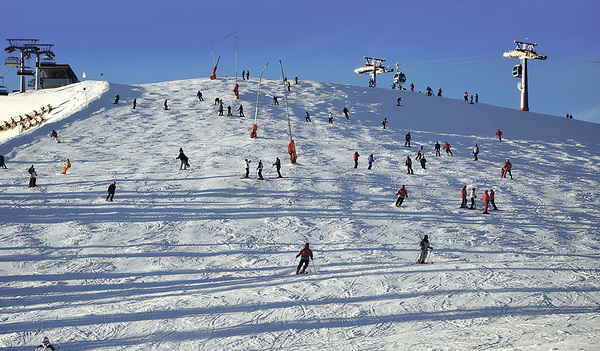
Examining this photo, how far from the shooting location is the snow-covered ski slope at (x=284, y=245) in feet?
35.8

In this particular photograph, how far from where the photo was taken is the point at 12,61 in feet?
239

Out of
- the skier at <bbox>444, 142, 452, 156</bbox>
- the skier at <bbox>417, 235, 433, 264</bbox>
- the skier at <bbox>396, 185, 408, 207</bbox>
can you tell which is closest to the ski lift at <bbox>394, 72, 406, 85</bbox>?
the skier at <bbox>444, 142, 452, 156</bbox>

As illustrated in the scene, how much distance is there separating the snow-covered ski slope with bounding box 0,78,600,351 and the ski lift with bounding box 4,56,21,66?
44.3 meters

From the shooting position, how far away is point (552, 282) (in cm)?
1372

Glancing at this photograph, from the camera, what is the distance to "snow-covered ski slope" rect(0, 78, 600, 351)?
1091 centimetres

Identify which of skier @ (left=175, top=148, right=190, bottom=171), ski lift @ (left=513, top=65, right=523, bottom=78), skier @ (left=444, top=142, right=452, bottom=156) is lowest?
skier @ (left=175, top=148, right=190, bottom=171)

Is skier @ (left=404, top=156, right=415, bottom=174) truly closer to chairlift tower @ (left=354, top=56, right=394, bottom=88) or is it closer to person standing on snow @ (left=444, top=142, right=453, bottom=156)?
person standing on snow @ (left=444, top=142, right=453, bottom=156)

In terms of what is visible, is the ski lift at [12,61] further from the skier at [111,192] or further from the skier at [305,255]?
the skier at [305,255]

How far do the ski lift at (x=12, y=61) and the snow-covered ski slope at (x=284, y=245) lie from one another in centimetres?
4427

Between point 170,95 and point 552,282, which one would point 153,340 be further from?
point 170,95

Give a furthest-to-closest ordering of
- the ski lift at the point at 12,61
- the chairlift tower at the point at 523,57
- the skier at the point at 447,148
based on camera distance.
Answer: the ski lift at the point at 12,61
the chairlift tower at the point at 523,57
the skier at the point at 447,148

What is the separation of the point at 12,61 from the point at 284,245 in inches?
2819

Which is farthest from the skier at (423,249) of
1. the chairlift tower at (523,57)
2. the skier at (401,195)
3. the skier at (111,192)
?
the chairlift tower at (523,57)

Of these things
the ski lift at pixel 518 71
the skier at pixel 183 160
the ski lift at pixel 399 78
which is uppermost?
the ski lift at pixel 518 71
